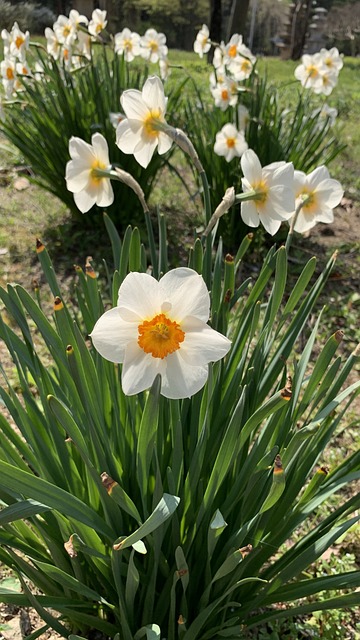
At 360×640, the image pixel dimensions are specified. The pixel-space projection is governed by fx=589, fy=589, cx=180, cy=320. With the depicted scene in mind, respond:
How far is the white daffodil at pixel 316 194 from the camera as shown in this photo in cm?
136

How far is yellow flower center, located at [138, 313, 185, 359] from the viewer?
83 centimetres

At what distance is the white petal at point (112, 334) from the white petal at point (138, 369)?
0.04 ft

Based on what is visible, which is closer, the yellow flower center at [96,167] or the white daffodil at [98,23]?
the yellow flower center at [96,167]

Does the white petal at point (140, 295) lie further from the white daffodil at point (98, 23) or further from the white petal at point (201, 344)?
the white daffodil at point (98, 23)

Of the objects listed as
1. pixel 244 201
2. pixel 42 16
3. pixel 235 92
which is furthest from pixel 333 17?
pixel 244 201

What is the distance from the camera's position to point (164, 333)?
32.9 inches

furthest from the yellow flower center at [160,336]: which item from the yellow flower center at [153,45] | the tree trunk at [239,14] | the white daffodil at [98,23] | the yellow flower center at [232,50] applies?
the tree trunk at [239,14]

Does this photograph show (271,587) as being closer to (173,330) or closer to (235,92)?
(173,330)

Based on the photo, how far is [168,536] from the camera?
1.12m

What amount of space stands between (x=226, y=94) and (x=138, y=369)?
2.55 meters

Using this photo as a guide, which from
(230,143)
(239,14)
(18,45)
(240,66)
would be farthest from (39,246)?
(239,14)

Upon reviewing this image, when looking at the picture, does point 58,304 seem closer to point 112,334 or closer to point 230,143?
point 112,334

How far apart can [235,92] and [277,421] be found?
2.38m

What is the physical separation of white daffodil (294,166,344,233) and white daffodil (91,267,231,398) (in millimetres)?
623
